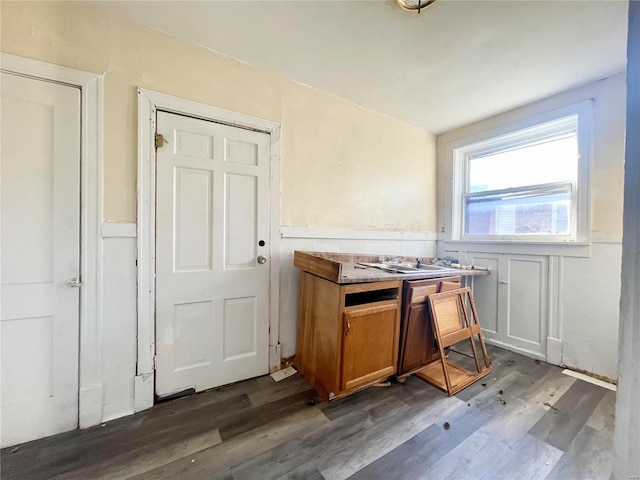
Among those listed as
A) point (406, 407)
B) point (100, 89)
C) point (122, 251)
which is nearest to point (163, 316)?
point (122, 251)

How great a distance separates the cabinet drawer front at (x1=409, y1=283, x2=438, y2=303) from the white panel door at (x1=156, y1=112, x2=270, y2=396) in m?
1.20

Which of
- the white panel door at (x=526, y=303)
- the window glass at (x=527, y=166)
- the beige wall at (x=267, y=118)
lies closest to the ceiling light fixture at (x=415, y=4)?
the beige wall at (x=267, y=118)

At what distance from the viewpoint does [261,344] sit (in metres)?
2.13

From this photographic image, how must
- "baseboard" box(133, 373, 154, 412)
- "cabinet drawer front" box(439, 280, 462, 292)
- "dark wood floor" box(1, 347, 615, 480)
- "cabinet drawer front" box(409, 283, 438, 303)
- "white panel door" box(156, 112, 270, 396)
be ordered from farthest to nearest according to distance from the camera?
"cabinet drawer front" box(439, 280, 462, 292) → "cabinet drawer front" box(409, 283, 438, 303) → "white panel door" box(156, 112, 270, 396) → "baseboard" box(133, 373, 154, 412) → "dark wood floor" box(1, 347, 615, 480)

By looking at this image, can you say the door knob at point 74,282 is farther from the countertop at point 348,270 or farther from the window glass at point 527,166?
the window glass at point 527,166

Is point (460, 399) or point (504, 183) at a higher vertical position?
point (504, 183)

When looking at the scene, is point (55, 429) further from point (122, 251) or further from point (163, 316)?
point (122, 251)

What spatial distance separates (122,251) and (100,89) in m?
1.00

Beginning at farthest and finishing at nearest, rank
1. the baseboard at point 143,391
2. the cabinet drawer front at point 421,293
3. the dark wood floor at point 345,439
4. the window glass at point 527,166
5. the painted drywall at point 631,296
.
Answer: the window glass at point 527,166, the cabinet drawer front at point 421,293, the baseboard at point 143,391, the dark wood floor at point 345,439, the painted drywall at point 631,296

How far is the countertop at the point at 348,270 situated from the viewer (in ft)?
5.67

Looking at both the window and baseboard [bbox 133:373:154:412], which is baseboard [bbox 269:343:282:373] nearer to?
baseboard [bbox 133:373:154:412]

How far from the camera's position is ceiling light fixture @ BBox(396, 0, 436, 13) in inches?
57.3

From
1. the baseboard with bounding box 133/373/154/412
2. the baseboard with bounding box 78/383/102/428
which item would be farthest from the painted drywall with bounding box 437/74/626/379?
the baseboard with bounding box 78/383/102/428

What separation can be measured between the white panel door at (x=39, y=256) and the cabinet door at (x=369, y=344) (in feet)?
5.48
